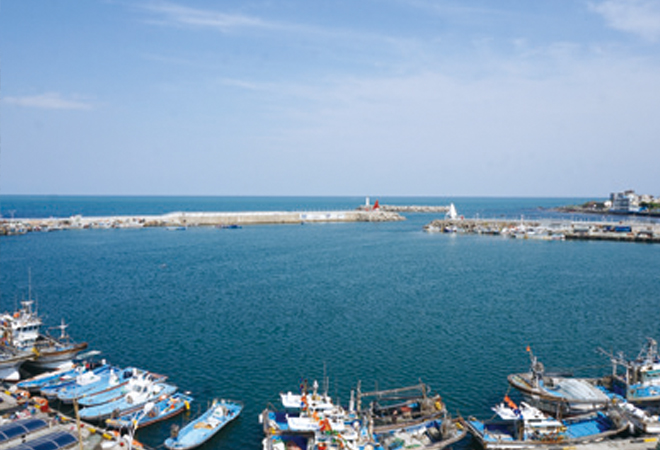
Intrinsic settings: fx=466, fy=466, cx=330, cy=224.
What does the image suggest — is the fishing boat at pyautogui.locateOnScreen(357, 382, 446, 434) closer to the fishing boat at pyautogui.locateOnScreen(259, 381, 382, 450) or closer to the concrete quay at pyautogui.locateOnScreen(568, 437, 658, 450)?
the fishing boat at pyautogui.locateOnScreen(259, 381, 382, 450)

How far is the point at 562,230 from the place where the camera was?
414 ft

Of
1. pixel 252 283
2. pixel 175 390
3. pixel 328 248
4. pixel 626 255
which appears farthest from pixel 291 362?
pixel 626 255

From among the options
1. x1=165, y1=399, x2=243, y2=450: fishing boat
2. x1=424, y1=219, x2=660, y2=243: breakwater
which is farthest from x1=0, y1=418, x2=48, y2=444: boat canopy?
x1=424, y1=219, x2=660, y2=243: breakwater

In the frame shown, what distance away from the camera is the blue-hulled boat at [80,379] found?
31.1 meters

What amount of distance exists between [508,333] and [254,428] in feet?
86.7

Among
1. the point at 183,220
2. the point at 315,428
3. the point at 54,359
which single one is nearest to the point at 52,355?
the point at 54,359

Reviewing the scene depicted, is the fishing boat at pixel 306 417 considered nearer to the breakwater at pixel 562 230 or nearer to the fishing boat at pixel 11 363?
the fishing boat at pixel 11 363

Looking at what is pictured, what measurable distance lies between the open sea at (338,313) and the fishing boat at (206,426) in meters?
0.66

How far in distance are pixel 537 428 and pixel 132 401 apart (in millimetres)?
24142

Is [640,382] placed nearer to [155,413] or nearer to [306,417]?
[306,417]

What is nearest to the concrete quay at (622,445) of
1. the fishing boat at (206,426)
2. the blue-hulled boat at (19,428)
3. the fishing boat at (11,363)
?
the fishing boat at (206,426)

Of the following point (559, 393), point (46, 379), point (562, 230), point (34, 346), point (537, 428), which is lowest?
point (46, 379)

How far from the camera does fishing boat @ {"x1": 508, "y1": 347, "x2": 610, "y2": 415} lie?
27500 mm

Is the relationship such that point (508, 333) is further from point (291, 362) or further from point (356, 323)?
point (291, 362)
